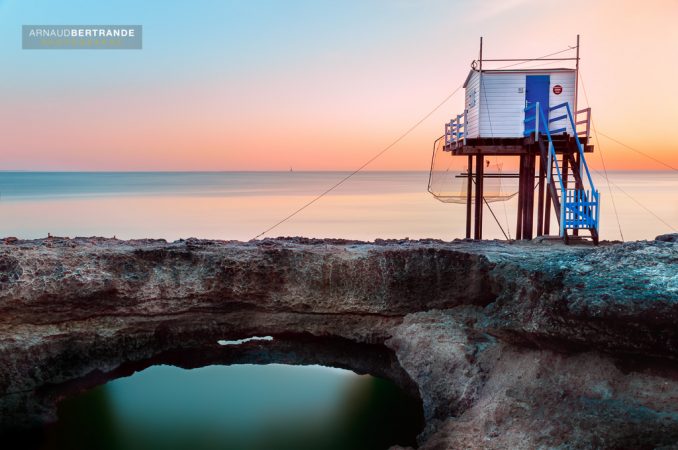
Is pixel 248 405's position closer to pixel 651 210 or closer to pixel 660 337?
pixel 660 337

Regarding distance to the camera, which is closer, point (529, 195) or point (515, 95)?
point (529, 195)

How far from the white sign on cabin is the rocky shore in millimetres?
5535

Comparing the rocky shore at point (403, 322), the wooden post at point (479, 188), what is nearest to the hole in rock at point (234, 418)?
the rocky shore at point (403, 322)

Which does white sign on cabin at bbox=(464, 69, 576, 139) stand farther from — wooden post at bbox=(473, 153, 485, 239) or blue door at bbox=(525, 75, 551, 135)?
wooden post at bbox=(473, 153, 485, 239)

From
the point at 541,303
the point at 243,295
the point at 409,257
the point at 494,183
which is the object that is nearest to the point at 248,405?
the point at 243,295

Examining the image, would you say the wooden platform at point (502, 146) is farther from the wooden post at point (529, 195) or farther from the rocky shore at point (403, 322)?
the rocky shore at point (403, 322)

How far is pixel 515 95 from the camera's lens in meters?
18.0

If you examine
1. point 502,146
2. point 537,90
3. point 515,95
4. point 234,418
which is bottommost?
point 234,418

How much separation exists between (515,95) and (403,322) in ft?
32.2

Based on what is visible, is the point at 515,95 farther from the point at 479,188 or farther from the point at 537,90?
the point at 479,188

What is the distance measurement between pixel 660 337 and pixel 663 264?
4.95ft

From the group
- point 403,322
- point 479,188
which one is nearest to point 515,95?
point 479,188

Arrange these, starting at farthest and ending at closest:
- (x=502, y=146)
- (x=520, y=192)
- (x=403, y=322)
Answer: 1. (x=502, y=146)
2. (x=520, y=192)
3. (x=403, y=322)

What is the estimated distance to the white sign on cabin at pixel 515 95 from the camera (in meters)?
17.9
